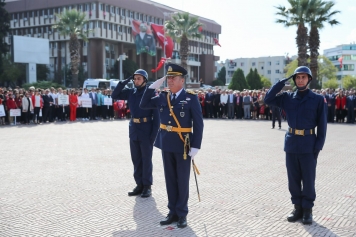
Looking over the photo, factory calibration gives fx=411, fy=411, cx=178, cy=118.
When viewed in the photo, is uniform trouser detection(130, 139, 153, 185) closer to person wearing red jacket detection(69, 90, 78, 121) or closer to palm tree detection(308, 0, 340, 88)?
person wearing red jacket detection(69, 90, 78, 121)

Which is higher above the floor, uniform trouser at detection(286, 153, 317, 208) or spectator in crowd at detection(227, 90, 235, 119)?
spectator in crowd at detection(227, 90, 235, 119)

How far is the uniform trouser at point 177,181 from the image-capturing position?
5438 mm

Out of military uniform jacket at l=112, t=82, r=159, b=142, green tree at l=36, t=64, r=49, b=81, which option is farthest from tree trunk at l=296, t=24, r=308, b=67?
green tree at l=36, t=64, r=49, b=81

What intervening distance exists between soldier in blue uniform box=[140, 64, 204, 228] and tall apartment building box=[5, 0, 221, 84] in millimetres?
56046

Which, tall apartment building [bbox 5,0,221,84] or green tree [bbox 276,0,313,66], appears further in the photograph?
tall apartment building [bbox 5,0,221,84]

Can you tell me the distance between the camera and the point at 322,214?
5.82 m

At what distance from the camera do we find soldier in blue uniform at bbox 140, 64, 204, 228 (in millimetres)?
5395

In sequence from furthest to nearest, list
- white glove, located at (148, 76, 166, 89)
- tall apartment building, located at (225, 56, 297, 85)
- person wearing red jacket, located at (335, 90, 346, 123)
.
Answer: tall apartment building, located at (225, 56, 297, 85) < person wearing red jacket, located at (335, 90, 346, 123) < white glove, located at (148, 76, 166, 89)

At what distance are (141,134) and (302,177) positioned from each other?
8.71 feet

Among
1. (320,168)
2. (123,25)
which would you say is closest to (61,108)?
(320,168)

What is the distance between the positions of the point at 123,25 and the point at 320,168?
196 ft

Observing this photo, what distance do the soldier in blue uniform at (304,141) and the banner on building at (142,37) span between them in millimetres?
59066

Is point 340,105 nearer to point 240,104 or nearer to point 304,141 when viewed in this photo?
point 240,104

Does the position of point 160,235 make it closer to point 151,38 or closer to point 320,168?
point 320,168
